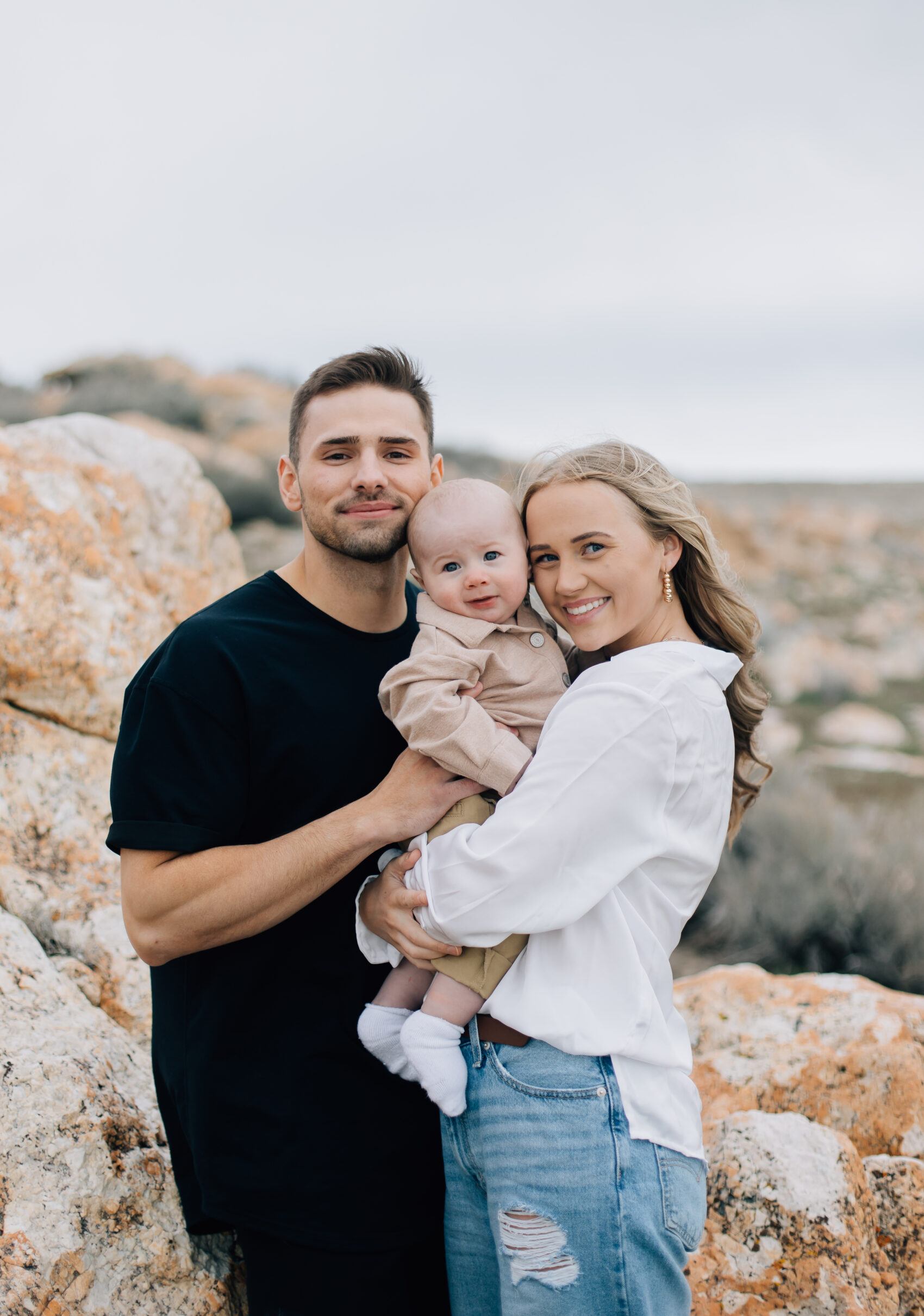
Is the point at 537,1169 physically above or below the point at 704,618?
below

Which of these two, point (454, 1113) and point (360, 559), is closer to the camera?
point (454, 1113)

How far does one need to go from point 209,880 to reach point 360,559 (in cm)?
96

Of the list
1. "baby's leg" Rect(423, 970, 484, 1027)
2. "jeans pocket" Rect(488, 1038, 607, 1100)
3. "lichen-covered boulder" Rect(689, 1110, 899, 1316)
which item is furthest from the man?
"lichen-covered boulder" Rect(689, 1110, 899, 1316)

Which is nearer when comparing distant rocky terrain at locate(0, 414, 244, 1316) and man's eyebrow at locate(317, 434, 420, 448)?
distant rocky terrain at locate(0, 414, 244, 1316)

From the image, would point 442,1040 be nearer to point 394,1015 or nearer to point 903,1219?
point 394,1015

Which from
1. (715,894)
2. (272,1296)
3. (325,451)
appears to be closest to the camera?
(272,1296)

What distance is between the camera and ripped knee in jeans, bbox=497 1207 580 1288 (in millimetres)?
1826

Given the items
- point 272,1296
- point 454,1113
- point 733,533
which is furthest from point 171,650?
point 733,533

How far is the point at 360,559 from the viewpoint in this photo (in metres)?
2.52

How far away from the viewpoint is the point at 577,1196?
182 centimetres

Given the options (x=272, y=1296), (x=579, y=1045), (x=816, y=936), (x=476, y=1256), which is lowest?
(x=816, y=936)

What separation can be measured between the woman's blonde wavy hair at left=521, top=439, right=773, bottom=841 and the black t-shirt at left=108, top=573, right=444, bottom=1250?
813 mm

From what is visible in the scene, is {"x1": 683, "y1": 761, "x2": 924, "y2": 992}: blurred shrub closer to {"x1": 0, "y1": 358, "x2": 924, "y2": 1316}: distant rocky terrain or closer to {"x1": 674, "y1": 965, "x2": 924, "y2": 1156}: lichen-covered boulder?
{"x1": 0, "y1": 358, "x2": 924, "y2": 1316}: distant rocky terrain

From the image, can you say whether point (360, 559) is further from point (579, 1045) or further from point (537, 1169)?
point (537, 1169)
